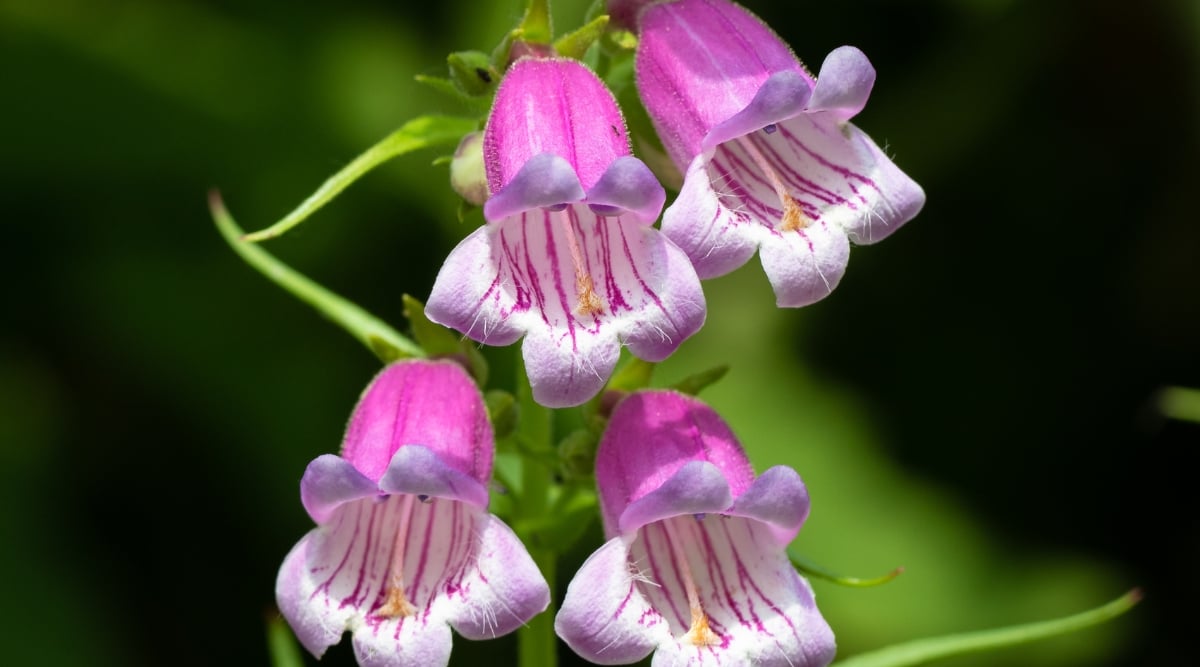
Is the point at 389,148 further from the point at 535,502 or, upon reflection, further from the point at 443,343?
the point at 535,502

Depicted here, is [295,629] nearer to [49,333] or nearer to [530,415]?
[530,415]

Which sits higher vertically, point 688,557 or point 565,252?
point 565,252

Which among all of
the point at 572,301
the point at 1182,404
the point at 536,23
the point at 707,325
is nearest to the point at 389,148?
the point at 536,23

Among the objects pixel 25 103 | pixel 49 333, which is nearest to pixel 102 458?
pixel 49 333

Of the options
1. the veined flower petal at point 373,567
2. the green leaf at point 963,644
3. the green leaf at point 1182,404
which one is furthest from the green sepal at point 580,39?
the green leaf at point 1182,404

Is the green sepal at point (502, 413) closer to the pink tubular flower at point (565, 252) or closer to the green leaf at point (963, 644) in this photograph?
the pink tubular flower at point (565, 252)

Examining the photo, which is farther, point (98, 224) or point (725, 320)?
point (725, 320)

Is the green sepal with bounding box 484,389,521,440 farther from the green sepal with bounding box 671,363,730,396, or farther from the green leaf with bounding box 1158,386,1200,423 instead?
the green leaf with bounding box 1158,386,1200,423
